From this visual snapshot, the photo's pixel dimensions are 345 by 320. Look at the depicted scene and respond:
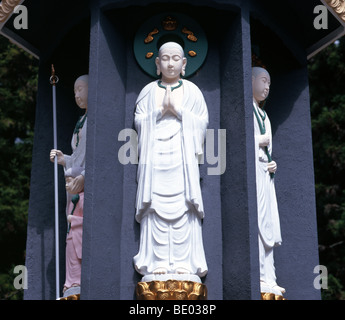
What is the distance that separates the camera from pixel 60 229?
10102 millimetres

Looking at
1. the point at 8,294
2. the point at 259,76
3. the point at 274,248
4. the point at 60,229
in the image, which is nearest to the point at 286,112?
the point at 259,76

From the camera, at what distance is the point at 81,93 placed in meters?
9.98

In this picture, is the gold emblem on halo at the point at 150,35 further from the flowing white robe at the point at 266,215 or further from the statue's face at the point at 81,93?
the flowing white robe at the point at 266,215

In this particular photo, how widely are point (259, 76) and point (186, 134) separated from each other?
1567mm

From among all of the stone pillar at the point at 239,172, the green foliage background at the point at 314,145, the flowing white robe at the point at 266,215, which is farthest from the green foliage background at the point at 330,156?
the stone pillar at the point at 239,172

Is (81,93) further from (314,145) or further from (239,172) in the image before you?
(314,145)

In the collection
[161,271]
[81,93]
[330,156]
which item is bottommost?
[161,271]

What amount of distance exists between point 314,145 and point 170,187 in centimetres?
971

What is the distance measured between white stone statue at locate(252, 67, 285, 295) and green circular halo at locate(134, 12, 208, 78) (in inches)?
33.1

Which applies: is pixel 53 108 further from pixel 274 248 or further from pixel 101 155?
pixel 274 248

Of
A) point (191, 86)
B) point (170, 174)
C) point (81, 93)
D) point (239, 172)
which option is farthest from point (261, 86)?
point (81, 93)

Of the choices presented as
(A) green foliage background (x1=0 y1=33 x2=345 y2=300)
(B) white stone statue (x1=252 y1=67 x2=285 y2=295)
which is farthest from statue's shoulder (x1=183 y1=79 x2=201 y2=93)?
(A) green foliage background (x1=0 y1=33 x2=345 y2=300)

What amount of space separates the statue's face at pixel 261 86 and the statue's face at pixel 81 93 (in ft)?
7.19

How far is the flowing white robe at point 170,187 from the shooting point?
8.70 m
